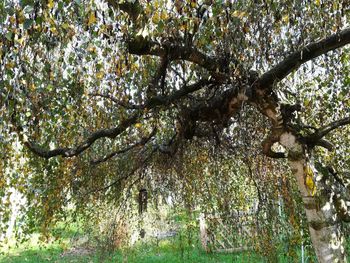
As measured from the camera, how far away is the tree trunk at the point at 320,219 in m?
3.10

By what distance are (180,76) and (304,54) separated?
945 millimetres

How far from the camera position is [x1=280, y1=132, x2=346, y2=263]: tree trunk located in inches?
122

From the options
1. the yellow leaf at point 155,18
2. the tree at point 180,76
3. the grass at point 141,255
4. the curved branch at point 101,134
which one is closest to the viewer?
the yellow leaf at point 155,18

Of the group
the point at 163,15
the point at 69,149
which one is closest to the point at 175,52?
the point at 163,15

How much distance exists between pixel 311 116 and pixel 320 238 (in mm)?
1550

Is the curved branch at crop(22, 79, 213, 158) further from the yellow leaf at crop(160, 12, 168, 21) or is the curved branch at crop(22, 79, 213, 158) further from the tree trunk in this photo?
the yellow leaf at crop(160, 12, 168, 21)

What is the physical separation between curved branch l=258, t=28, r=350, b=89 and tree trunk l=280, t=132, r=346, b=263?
0.49 metres

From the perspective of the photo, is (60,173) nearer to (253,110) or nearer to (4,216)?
(4,216)

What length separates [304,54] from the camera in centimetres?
295

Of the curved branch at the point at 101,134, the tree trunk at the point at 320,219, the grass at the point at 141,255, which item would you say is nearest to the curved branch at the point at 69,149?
the curved branch at the point at 101,134

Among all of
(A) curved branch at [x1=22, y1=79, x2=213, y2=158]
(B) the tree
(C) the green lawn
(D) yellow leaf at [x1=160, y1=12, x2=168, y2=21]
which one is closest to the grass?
(C) the green lawn

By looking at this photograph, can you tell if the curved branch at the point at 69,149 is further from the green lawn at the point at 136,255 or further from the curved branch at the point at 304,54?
the green lawn at the point at 136,255

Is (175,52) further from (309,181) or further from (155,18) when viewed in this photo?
(309,181)

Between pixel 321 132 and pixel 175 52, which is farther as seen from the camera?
pixel 321 132
